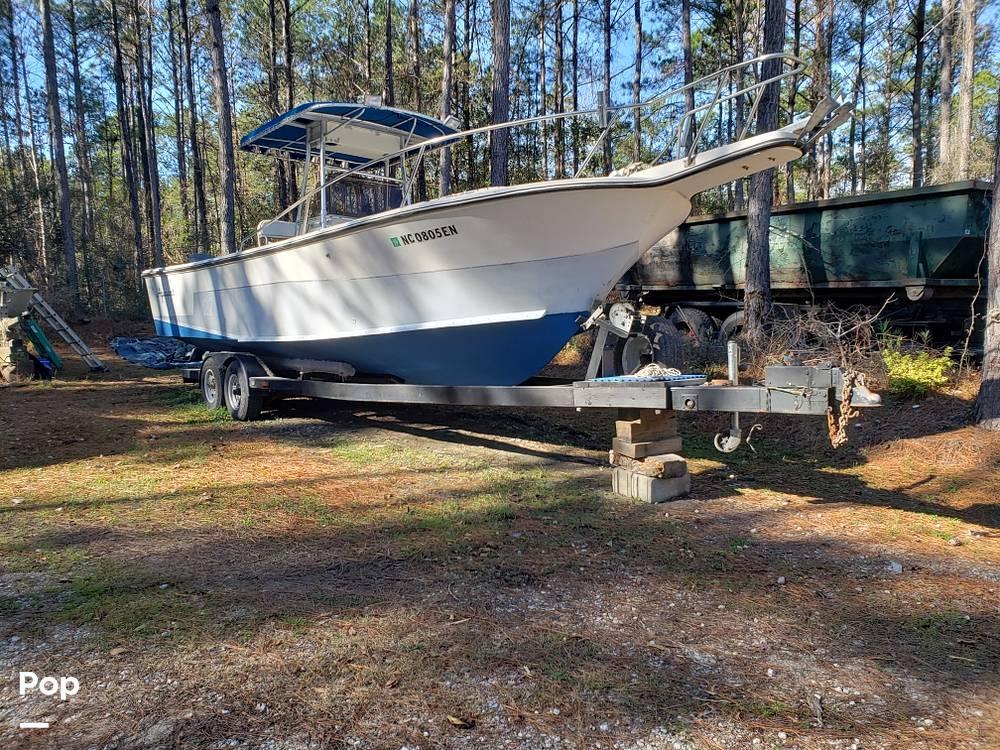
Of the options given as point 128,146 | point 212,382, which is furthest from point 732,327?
point 128,146

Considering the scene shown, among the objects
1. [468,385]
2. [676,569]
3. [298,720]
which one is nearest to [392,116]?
[468,385]

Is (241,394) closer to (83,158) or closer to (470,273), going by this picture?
(470,273)

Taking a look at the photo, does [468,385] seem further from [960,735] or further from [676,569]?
[960,735]

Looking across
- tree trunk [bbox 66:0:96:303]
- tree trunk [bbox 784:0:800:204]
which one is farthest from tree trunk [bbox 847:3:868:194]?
tree trunk [bbox 66:0:96:303]

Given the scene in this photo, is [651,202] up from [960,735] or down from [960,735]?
up

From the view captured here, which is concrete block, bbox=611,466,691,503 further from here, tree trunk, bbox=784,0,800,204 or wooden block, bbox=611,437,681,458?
tree trunk, bbox=784,0,800,204

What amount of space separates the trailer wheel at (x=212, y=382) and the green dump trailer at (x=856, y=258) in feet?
22.4

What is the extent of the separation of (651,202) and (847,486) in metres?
2.79

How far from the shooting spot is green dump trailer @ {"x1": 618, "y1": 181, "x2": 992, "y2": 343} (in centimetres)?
793

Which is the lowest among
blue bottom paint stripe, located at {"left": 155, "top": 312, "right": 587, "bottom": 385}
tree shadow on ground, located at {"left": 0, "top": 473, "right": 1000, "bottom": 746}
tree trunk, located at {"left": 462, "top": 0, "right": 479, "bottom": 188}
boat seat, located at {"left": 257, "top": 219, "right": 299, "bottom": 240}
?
tree shadow on ground, located at {"left": 0, "top": 473, "right": 1000, "bottom": 746}

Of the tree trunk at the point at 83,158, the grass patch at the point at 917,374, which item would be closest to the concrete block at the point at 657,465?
the grass patch at the point at 917,374

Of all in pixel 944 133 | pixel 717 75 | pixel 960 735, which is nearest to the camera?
pixel 960 735

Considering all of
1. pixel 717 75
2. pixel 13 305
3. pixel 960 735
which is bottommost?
pixel 960 735

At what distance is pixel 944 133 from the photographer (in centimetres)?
2056
